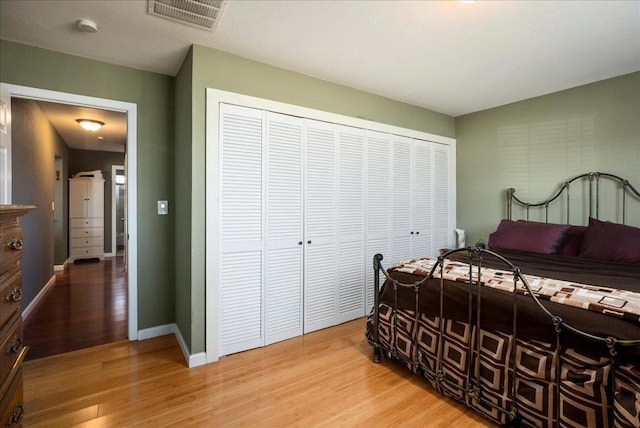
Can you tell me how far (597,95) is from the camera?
310 centimetres

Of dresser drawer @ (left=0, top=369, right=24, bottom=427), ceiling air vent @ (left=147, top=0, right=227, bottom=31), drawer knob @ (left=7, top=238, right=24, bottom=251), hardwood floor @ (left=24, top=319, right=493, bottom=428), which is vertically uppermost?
ceiling air vent @ (left=147, top=0, right=227, bottom=31)

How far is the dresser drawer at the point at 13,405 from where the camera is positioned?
3.55 feet

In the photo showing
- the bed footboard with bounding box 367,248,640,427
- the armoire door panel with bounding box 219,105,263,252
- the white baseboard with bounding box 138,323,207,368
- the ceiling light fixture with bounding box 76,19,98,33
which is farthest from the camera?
the armoire door panel with bounding box 219,105,263,252

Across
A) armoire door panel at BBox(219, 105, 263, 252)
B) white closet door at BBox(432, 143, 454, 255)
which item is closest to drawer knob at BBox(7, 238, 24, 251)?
armoire door panel at BBox(219, 105, 263, 252)

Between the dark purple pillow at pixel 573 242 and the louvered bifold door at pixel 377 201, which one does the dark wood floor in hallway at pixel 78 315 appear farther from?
the dark purple pillow at pixel 573 242

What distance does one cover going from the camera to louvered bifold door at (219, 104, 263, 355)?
2.51 m

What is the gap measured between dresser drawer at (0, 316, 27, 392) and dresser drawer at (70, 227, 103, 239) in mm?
6554

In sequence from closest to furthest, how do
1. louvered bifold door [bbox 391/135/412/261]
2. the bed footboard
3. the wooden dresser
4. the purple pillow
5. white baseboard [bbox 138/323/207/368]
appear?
the wooden dresser < the bed footboard < white baseboard [bbox 138/323/207/368] < the purple pillow < louvered bifold door [bbox 391/135/412/261]

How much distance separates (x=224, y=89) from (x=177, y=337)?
226 cm

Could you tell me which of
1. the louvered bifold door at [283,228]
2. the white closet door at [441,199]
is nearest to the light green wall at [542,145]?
the white closet door at [441,199]

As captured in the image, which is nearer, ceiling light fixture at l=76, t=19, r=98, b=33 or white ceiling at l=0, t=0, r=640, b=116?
white ceiling at l=0, t=0, r=640, b=116

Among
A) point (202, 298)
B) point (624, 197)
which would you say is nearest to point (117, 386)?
point (202, 298)

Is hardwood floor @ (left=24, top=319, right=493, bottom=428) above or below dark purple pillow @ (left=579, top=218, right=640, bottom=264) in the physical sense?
below

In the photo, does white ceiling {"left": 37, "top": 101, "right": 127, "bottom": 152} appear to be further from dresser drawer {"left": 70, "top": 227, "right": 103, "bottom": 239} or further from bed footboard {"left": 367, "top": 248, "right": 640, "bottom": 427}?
bed footboard {"left": 367, "top": 248, "right": 640, "bottom": 427}
